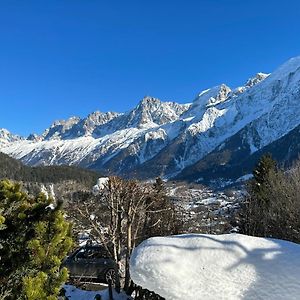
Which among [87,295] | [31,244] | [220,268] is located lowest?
[87,295]

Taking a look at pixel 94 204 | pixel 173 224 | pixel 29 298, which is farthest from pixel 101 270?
pixel 29 298

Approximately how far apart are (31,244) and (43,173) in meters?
174

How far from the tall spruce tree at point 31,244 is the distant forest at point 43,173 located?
161 meters

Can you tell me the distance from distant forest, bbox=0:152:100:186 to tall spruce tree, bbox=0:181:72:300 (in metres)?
161

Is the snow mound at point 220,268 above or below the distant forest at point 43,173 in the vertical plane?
below

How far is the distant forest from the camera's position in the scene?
6791 inches

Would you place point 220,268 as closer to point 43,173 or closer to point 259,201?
point 259,201

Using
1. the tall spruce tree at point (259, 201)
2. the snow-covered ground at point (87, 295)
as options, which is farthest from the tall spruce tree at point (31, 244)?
the tall spruce tree at point (259, 201)

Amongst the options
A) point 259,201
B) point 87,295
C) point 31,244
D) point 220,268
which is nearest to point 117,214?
point 87,295

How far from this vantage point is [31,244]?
6.44 metres

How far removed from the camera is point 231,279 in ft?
17.7

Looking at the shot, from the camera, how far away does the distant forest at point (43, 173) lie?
6791 inches

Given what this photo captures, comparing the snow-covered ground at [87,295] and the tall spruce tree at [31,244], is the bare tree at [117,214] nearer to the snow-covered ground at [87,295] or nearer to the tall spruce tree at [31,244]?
the snow-covered ground at [87,295]

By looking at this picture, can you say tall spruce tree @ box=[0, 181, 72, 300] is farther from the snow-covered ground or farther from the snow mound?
the snow-covered ground
